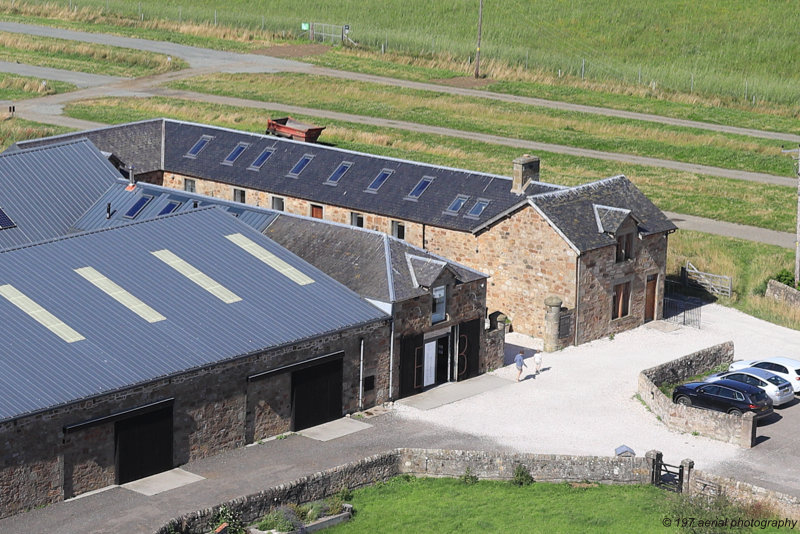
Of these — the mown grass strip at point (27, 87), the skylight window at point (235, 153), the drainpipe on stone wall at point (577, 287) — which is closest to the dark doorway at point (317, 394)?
the drainpipe on stone wall at point (577, 287)

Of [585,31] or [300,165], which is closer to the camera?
[300,165]

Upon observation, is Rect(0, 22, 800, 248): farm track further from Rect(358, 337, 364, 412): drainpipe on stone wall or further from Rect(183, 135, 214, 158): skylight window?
Rect(358, 337, 364, 412): drainpipe on stone wall

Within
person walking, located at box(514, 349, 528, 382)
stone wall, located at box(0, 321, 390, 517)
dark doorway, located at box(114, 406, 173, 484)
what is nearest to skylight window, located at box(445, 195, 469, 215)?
person walking, located at box(514, 349, 528, 382)

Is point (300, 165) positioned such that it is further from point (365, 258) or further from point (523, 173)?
point (365, 258)

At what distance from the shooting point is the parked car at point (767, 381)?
52.1 m

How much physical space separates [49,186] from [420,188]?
16.7 metres

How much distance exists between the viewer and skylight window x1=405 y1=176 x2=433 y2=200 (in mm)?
64562

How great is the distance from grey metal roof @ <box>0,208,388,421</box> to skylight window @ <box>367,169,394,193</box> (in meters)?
12.2

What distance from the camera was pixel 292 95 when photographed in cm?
11131

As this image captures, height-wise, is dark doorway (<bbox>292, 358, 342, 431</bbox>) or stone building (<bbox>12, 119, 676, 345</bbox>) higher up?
stone building (<bbox>12, 119, 676, 345</bbox>)

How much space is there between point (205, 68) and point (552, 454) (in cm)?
8103

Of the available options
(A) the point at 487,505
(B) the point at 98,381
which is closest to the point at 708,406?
(A) the point at 487,505

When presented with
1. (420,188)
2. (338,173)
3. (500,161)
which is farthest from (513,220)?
(500,161)

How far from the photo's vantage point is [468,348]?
5456cm
